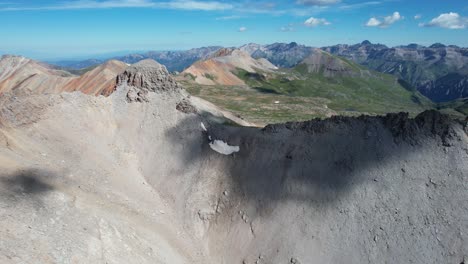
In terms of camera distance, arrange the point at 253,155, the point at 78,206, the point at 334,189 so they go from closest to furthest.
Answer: the point at 78,206, the point at 334,189, the point at 253,155

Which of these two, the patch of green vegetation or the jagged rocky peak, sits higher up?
the jagged rocky peak

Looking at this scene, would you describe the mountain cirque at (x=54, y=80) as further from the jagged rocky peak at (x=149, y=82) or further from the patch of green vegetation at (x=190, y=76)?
the patch of green vegetation at (x=190, y=76)

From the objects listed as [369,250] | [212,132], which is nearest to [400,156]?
[369,250]

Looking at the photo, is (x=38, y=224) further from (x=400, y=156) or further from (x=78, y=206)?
(x=400, y=156)

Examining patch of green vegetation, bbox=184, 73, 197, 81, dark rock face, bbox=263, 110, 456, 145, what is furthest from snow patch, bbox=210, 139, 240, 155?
patch of green vegetation, bbox=184, 73, 197, 81

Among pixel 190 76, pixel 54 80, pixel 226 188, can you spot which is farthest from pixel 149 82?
pixel 190 76

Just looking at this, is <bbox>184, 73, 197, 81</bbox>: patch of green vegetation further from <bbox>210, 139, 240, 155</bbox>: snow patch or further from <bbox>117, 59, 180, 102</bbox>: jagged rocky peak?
<bbox>210, 139, 240, 155</bbox>: snow patch

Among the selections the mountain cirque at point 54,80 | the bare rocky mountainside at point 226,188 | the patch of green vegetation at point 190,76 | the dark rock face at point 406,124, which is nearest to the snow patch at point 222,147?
the bare rocky mountainside at point 226,188
